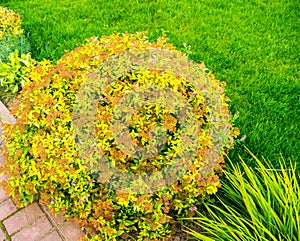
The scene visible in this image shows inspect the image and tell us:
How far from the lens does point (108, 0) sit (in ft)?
17.1

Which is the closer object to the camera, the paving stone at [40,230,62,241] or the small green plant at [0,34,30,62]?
the paving stone at [40,230,62,241]

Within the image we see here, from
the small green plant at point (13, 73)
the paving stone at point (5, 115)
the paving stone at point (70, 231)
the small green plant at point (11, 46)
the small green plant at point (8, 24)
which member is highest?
the small green plant at point (8, 24)

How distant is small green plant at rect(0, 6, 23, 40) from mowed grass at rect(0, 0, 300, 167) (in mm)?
208

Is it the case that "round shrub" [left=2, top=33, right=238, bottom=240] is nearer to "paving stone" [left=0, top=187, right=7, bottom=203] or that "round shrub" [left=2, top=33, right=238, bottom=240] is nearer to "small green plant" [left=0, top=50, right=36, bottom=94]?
"paving stone" [left=0, top=187, right=7, bottom=203]

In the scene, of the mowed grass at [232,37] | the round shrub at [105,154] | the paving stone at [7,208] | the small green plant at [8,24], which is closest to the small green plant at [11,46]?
the small green plant at [8,24]

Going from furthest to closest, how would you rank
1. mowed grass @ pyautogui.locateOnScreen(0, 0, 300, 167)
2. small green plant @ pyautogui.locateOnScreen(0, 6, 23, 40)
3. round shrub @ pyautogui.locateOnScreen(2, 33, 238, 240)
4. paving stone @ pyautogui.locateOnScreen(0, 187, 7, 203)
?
small green plant @ pyautogui.locateOnScreen(0, 6, 23, 40) → mowed grass @ pyautogui.locateOnScreen(0, 0, 300, 167) → paving stone @ pyautogui.locateOnScreen(0, 187, 7, 203) → round shrub @ pyautogui.locateOnScreen(2, 33, 238, 240)

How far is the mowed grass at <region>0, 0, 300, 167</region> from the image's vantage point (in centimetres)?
339

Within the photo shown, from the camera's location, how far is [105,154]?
2.28 metres

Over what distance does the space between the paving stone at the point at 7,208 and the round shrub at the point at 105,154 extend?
143 mm

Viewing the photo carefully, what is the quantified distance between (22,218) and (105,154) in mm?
956

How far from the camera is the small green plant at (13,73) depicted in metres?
3.71

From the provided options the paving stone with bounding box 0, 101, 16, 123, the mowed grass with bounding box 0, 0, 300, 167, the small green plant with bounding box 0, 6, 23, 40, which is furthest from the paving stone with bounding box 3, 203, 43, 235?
the small green plant with bounding box 0, 6, 23, 40

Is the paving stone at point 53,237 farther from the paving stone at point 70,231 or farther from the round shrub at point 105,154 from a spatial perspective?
the round shrub at point 105,154

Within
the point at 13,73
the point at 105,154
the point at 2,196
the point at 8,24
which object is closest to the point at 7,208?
the point at 2,196
